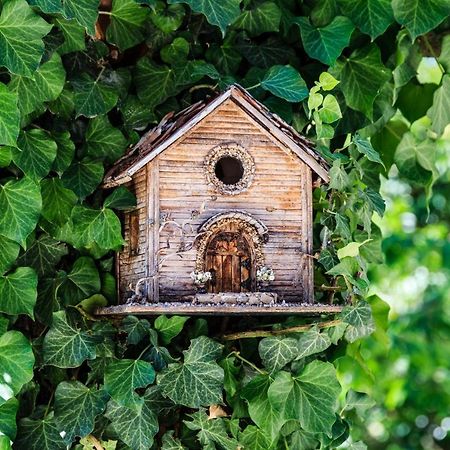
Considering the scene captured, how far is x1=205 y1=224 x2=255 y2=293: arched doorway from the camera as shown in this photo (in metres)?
1.93

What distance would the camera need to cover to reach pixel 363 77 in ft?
7.19

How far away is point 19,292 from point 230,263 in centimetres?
35

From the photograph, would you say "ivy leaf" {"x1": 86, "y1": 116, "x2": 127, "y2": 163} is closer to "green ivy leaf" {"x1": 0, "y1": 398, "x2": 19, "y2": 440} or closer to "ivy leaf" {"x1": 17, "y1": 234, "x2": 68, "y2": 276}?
"ivy leaf" {"x1": 17, "y1": 234, "x2": 68, "y2": 276}

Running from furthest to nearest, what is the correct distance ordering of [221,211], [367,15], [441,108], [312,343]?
[441,108] < [367,15] < [312,343] < [221,211]

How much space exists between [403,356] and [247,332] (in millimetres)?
3937

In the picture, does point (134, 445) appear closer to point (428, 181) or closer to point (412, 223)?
point (428, 181)

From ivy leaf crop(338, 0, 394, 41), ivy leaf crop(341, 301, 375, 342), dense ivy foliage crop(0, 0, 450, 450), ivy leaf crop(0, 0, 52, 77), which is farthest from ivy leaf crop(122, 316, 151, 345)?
ivy leaf crop(338, 0, 394, 41)

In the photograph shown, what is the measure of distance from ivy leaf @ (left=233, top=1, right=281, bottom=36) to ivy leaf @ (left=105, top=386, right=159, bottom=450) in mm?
684

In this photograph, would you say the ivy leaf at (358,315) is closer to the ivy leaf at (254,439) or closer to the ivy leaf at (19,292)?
the ivy leaf at (254,439)

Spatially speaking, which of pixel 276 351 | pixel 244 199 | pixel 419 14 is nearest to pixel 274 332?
pixel 276 351

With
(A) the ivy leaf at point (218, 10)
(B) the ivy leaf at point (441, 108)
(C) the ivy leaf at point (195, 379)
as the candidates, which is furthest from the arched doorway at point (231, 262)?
(B) the ivy leaf at point (441, 108)

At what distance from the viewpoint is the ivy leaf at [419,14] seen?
2.14 m

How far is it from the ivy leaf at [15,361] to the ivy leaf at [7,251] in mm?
114

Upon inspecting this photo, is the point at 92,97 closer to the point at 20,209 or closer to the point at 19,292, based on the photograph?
the point at 20,209
